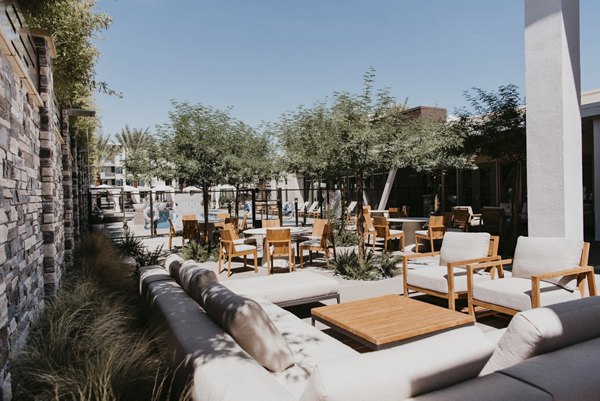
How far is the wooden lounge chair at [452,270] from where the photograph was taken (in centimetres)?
489

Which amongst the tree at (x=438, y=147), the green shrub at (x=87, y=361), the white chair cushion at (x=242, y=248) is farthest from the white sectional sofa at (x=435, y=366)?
the tree at (x=438, y=147)

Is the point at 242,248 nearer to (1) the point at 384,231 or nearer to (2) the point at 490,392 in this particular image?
(1) the point at 384,231

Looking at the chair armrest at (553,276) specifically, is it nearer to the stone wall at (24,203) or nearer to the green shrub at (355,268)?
the green shrub at (355,268)

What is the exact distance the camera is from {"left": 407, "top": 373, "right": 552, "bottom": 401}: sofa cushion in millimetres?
1554

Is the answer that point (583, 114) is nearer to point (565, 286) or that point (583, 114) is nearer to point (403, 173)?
point (565, 286)

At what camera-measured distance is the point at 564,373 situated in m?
1.73

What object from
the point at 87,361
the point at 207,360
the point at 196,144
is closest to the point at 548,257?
the point at 207,360

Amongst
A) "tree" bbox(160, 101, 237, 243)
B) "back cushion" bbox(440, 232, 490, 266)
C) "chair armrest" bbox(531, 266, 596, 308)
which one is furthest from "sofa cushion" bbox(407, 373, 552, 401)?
"tree" bbox(160, 101, 237, 243)

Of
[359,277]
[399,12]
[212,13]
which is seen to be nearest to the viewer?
[359,277]

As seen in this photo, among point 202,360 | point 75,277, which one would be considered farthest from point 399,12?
point 202,360

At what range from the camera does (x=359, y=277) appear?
728cm

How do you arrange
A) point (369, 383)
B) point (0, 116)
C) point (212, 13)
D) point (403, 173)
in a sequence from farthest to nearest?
1. point (403, 173)
2. point (212, 13)
3. point (0, 116)
4. point (369, 383)

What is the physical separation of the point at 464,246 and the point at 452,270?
34.5 inches

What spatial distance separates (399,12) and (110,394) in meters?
13.6
